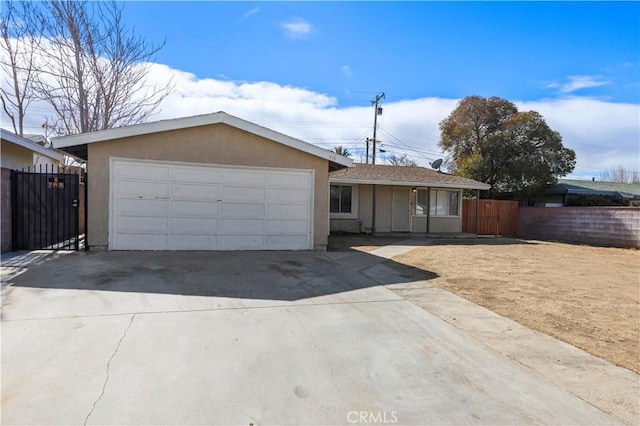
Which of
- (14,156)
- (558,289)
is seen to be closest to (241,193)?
(14,156)

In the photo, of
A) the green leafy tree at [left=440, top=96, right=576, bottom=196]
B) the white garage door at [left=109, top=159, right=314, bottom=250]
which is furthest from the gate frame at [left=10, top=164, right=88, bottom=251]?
the green leafy tree at [left=440, top=96, right=576, bottom=196]

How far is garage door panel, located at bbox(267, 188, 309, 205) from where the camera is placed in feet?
33.2

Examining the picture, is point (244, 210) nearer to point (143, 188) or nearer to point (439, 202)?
point (143, 188)

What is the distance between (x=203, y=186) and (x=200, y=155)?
79 cm

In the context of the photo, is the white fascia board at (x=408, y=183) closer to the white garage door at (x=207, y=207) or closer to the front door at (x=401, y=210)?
the front door at (x=401, y=210)

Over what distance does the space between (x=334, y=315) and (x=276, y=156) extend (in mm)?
6162

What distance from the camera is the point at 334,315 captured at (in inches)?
190

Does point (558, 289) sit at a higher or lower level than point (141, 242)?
lower

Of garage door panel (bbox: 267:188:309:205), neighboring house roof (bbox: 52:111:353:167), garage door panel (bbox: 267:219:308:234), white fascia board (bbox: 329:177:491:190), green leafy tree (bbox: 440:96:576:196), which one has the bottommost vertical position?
garage door panel (bbox: 267:219:308:234)

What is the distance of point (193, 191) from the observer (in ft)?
31.0

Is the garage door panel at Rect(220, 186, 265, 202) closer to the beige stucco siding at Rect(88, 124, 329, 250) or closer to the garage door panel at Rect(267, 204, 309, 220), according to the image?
the garage door panel at Rect(267, 204, 309, 220)

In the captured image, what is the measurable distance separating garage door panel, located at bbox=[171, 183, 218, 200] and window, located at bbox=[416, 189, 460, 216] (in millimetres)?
11043

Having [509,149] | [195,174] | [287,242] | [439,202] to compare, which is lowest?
[287,242]

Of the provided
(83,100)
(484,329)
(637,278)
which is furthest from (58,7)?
(637,278)
